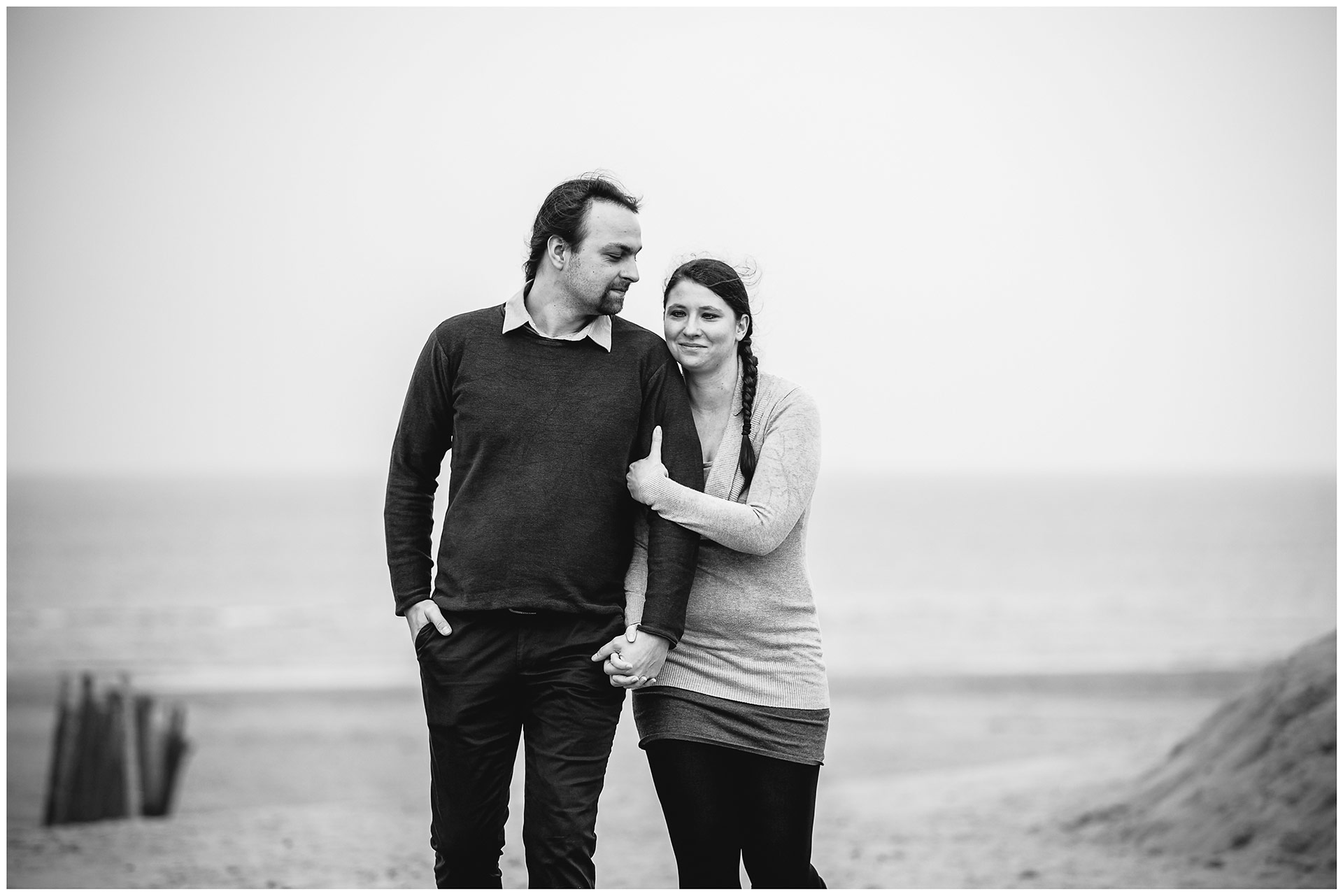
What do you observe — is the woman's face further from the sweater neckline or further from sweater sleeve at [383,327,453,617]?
sweater sleeve at [383,327,453,617]

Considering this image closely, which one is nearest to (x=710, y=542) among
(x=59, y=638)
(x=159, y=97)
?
(x=59, y=638)

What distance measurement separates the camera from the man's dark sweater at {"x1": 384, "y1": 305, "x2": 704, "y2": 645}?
2662 millimetres

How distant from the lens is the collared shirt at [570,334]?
276cm

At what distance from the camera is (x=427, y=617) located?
272 centimetres

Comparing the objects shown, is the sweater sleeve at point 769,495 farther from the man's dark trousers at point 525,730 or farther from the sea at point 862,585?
the sea at point 862,585

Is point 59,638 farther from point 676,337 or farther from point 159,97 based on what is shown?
point 159,97

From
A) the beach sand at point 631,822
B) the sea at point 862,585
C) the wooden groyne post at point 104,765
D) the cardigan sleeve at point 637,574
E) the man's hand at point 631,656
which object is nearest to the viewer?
the man's hand at point 631,656

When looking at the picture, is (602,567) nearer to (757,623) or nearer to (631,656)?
(631,656)

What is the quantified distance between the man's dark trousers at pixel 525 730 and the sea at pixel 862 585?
635 inches

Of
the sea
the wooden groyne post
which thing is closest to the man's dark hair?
the wooden groyne post

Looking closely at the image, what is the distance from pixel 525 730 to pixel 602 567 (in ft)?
1.41

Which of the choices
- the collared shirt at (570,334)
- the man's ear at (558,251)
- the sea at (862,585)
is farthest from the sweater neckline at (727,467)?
the sea at (862,585)

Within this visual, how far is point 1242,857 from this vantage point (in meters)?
5.41

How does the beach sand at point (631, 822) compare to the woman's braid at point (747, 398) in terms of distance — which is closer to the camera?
the woman's braid at point (747, 398)
